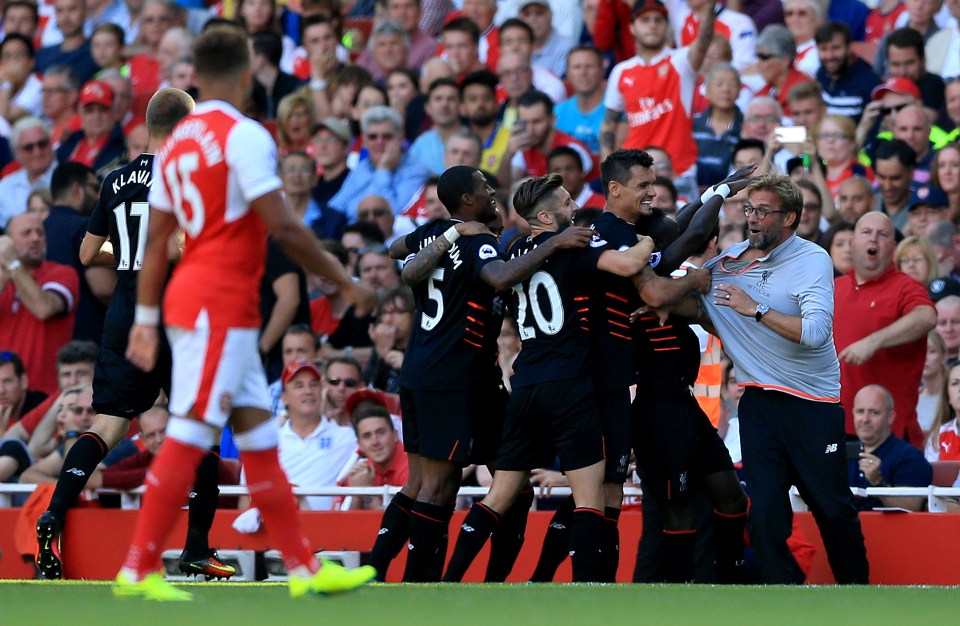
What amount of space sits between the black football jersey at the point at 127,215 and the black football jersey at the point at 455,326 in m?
1.54

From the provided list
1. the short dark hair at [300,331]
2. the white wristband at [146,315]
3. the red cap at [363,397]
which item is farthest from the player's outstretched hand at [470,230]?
the short dark hair at [300,331]

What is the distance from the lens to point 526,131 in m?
12.9

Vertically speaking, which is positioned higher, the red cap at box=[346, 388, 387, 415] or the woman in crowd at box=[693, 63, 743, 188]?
the woman in crowd at box=[693, 63, 743, 188]

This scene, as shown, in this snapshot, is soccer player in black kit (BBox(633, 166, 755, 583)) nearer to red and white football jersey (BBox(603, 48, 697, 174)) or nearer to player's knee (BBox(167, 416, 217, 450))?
player's knee (BBox(167, 416, 217, 450))

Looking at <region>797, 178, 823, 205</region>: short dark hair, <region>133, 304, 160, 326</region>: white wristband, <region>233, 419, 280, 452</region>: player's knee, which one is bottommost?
<region>233, 419, 280, 452</region>: player's knee

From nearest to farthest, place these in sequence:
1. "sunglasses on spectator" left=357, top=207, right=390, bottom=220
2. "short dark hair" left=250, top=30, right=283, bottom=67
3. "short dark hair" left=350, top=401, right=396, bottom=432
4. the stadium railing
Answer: the stadium railing < "short dark hair" left=350, top=401, right=396, bottom=432 < "sunglasses on spectator" left=357, top=207, right=390, bottom=220 < "short dark hair" left=250, top=30, right=283, bottom=67

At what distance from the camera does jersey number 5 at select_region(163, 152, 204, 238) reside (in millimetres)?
5777

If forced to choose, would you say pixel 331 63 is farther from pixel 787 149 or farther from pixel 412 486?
pixel 412 486

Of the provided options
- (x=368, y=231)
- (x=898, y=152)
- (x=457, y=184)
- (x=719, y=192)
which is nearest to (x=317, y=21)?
(x=368, y=231)

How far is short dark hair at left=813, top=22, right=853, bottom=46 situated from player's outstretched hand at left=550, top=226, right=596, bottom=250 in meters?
6.07

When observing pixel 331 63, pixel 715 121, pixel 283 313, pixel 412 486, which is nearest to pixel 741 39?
pixel 715 121

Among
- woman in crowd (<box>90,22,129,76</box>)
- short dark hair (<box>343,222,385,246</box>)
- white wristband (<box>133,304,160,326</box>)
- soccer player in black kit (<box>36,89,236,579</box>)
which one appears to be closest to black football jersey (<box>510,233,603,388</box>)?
soccer player in black kit (<box>36,89,236,579</box>)

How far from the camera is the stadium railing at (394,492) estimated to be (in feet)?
28.3

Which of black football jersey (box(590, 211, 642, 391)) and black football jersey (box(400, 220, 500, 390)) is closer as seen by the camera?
black football jersey (box(590, 211, 642, 391))
